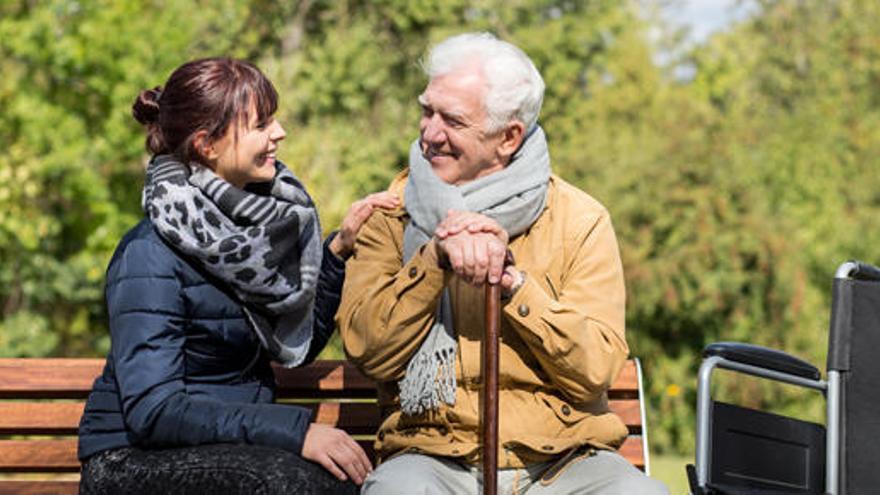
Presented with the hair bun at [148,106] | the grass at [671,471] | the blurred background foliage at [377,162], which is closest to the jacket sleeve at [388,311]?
the hair bun at [148,106]

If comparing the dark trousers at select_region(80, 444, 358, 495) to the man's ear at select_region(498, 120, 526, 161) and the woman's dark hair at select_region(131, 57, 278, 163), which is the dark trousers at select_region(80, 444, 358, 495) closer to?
the woman's dark hair at select_region(131, 57, 278, 163)

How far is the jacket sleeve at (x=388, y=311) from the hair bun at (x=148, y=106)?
58 centimetres

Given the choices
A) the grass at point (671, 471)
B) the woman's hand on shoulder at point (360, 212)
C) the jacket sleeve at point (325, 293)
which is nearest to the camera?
the woman's hand on shoulder at point (360, 212)

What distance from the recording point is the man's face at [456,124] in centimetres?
352

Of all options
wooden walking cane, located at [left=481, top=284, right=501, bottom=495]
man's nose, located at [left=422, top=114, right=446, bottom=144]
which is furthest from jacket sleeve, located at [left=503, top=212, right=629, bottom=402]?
man's nose, located at [left=422, top=114, right=446, bottom=144]

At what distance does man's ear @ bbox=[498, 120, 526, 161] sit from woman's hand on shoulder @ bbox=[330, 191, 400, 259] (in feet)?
0.92

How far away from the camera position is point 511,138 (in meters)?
3.59

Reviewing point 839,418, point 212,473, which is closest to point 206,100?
point 212,473

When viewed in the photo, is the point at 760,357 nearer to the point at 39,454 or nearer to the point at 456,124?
the point at 456,124

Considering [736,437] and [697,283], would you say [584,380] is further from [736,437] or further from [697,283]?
[697,283]

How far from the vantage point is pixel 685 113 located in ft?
Answer: 46.8

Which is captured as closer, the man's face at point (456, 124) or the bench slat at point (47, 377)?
the man's face at point (456, 124)

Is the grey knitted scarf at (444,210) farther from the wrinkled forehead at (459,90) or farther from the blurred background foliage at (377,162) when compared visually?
the blurred background foliage at (377,162)

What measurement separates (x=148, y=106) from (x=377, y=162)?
9.72 meters
